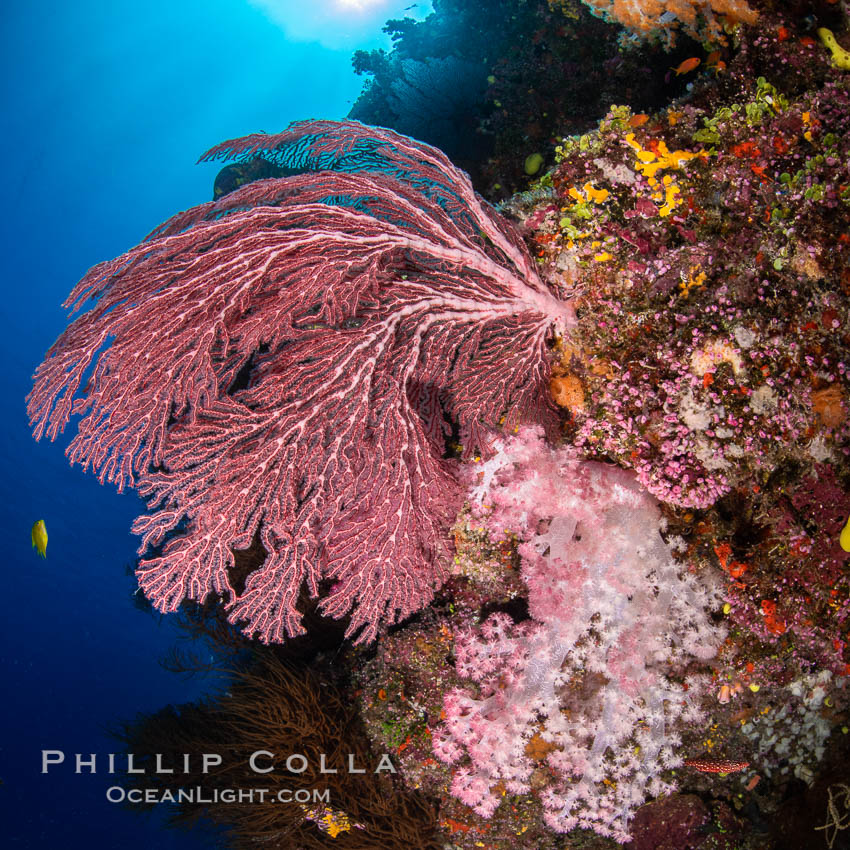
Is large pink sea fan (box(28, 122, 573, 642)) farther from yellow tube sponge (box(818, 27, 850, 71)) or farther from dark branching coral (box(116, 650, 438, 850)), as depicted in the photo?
yellow tube sponge (box(818, 27, 850, 71))

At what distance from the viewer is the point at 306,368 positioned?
3264 millimetres

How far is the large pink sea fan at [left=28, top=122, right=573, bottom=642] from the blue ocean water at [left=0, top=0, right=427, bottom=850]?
13.2 m

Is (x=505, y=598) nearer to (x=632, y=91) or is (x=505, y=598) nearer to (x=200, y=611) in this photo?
(x=200, y=611)

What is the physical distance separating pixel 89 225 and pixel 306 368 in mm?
40188

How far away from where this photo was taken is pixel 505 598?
13.4 feet

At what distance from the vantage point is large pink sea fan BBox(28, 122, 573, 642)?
3.15 m

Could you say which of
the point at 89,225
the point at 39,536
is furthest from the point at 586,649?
the point at 89,225

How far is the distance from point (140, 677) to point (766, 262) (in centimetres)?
2637

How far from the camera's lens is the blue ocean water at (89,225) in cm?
1831

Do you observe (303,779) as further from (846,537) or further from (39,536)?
(846,537)
